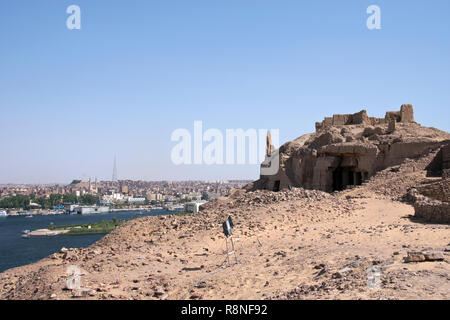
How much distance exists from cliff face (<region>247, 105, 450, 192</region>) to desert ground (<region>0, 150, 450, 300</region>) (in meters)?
5.85

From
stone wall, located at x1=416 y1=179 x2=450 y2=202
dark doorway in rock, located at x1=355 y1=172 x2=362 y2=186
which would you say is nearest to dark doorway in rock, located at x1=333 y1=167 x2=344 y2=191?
dark doorway in rock, located at x1=355 y1=172 x2=362 y2=186

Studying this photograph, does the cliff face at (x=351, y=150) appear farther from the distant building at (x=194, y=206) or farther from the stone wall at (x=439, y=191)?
the distant building at (x=194, y=206)

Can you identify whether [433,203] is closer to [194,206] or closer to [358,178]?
[358,178]

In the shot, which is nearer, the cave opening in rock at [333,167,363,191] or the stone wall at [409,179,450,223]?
the stone wall at [409,179,450,223]

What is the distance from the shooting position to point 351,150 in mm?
22453

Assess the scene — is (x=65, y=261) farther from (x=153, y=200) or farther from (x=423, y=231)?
(x=153, y=200)

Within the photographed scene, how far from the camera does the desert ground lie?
258 inches

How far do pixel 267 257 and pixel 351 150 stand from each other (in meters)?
14.4

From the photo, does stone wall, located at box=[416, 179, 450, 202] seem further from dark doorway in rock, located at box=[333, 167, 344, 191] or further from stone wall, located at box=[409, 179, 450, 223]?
dark doorway in rock, located at box=[333, 167, 344, 191]

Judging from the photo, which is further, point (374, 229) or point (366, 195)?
point (366, 195)
